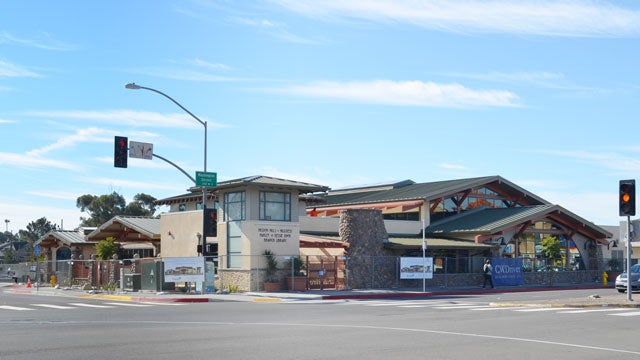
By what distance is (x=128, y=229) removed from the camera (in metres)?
55.1

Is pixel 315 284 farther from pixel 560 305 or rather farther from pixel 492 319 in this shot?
pixel 492 319

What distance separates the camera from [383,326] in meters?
18.3

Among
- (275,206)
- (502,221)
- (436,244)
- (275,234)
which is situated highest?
(275,206)

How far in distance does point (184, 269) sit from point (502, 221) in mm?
22118

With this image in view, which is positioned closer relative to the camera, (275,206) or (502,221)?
(275,206)

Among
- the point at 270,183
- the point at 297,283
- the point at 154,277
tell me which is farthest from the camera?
the point at 270,183

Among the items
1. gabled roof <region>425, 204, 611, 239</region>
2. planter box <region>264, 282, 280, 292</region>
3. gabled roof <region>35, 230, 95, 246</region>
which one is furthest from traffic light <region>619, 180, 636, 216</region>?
gabled roof <region>35, 230, 95, 246</region>

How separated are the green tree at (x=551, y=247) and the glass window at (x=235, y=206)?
901 inches

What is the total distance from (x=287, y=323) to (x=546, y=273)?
34529mm

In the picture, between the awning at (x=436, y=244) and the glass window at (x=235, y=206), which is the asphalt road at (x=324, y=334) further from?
the awning at (x=436, y=244)

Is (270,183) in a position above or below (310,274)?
above

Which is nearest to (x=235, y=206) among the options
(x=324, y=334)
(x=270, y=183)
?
(x=270, y=183)

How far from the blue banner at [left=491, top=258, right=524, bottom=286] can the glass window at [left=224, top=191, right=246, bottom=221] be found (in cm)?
1612

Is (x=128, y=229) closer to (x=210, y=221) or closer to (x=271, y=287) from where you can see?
(x=271, y=287)
